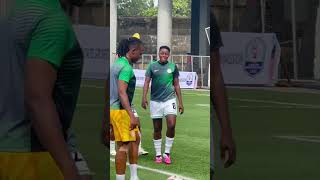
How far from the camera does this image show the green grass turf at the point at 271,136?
7.95ft

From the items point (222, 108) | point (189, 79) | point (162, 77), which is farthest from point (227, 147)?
point (189, 79)

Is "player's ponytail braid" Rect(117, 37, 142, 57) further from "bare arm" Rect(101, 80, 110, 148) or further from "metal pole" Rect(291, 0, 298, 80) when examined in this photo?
"bare arm" Rect(101, 80, 110, 148)

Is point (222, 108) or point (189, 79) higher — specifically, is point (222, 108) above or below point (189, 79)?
above

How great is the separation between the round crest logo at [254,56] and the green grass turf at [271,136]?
0.11 metres

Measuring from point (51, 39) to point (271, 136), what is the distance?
1507 millimetres

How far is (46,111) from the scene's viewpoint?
4.59 ft

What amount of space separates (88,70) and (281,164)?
1252mm

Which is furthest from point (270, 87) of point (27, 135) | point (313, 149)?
point (27, 135)

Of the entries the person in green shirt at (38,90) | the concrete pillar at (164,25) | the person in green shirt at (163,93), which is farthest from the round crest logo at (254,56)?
the concrete pillar at (164,25)

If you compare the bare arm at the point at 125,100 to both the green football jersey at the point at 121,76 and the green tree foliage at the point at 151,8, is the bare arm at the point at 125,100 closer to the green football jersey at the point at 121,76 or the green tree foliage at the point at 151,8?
the green football jersey at the point at 121,76

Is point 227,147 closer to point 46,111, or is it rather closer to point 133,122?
point 46,111

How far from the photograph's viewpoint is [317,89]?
291 centimetres

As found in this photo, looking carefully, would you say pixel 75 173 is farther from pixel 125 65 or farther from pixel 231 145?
pixel 125 65

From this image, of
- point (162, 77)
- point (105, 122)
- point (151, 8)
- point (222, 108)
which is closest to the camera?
point (105, 122)
